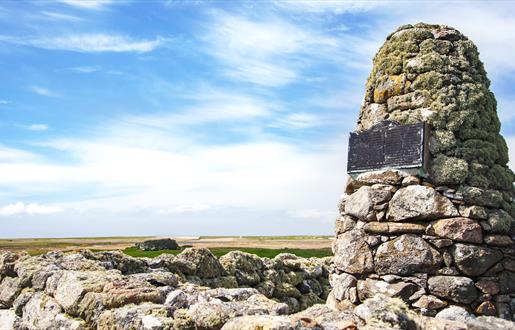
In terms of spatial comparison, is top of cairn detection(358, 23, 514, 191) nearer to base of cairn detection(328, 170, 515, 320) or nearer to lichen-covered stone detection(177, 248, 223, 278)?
base of cairn detection(328, 170, 515, 320)

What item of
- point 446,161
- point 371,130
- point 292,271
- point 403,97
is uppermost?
point 403,97

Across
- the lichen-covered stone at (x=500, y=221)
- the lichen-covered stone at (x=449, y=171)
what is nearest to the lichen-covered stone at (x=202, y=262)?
the lichen-covered stone at (x=449, y=171)

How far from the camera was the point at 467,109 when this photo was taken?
866 centimetres

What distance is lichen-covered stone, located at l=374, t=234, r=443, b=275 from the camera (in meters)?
7.96

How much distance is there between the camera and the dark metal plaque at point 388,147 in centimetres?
843

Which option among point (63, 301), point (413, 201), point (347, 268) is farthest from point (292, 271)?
point (63, 301)

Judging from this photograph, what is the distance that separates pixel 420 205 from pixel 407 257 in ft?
2.93

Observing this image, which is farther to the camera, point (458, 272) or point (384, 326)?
point (458, 272)

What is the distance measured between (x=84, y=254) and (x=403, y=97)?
8.21 metres

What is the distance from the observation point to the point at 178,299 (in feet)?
21.9

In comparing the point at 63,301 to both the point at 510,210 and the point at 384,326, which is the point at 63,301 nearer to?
the point at 384,326

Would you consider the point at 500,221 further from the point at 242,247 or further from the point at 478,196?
the point at 242,247

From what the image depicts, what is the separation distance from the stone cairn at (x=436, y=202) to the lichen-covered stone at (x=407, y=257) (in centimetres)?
2

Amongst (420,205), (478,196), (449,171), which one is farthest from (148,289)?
(478,196)
